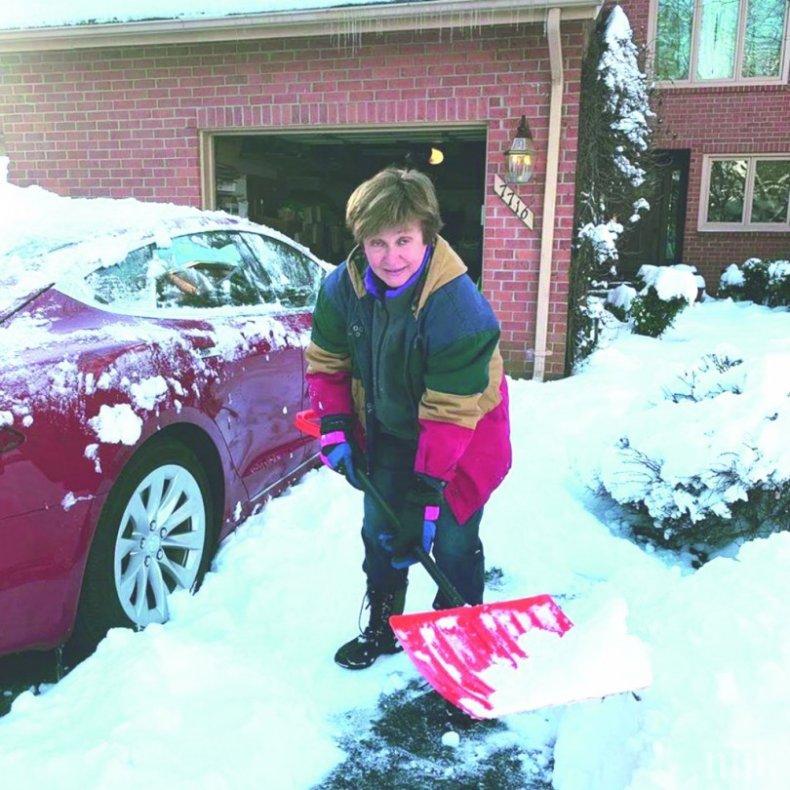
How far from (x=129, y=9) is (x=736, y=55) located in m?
10.5

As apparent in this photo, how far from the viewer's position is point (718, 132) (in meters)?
12.9

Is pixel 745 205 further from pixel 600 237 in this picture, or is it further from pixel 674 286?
pixel 600 237

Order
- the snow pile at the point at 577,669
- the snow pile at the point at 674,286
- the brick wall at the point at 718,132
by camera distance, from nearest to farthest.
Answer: the snow pile at the point at 577,669
the snow pile at the point at 674,286
the brick wall at the point at 718,132

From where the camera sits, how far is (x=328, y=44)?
21.0 feet

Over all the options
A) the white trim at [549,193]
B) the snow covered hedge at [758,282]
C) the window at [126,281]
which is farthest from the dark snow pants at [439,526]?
the snow covered hedge at [758,282]

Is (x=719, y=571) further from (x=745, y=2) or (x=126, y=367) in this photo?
(x=745, y=2)

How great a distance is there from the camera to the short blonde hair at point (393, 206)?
1998 mm

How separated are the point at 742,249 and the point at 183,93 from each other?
10291 mm

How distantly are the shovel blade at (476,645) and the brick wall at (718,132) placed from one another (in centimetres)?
1194

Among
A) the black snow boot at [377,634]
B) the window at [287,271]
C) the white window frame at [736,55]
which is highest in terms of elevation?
the white window frame at [736,55]

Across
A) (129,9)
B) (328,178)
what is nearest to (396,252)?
(129,9)

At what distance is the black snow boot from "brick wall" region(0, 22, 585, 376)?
4.25 meters

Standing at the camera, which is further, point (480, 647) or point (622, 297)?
point (622, 297)

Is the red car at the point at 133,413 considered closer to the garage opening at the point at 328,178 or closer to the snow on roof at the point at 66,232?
the snow on roof at the point at 66,232
